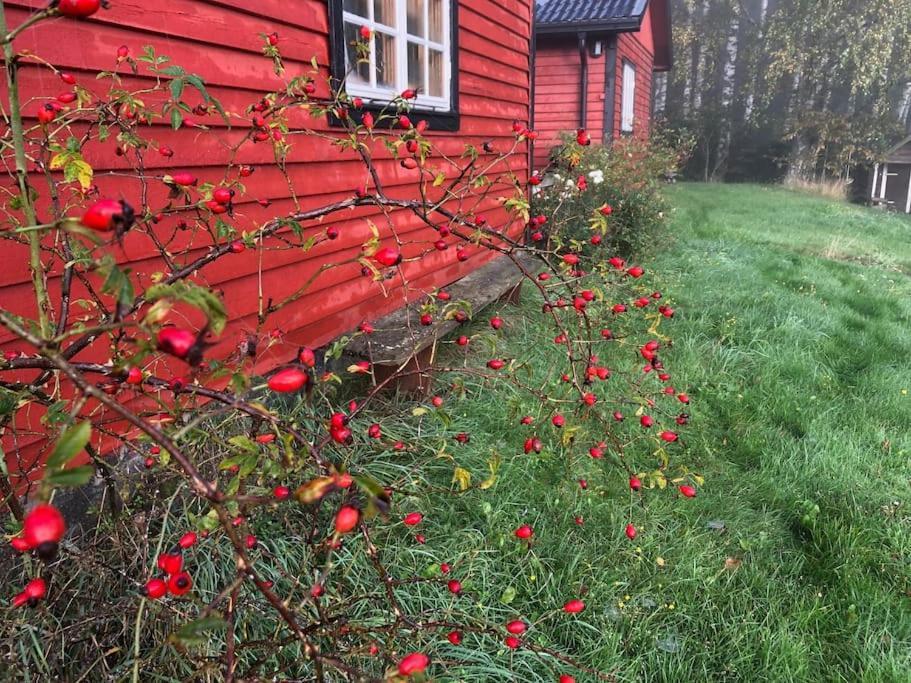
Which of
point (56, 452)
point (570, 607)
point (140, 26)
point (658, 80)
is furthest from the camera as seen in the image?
point (658, 80)

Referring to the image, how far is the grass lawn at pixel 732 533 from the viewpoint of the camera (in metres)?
2.10

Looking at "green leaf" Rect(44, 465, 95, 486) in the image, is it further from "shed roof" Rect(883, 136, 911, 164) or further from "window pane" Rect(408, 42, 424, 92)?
"shed roof" Rect(883, 136, 911, 164)

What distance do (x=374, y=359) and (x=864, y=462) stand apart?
2381 millimetres

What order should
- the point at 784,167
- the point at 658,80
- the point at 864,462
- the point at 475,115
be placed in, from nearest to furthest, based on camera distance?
the point at 864,462, the point at 475,115, the point at 784,167, the point at 658,80

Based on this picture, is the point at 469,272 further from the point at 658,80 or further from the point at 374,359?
the point at 658,80

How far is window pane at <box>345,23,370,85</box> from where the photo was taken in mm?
3465

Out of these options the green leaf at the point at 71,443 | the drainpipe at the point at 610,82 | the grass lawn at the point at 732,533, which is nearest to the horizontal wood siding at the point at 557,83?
the drainpipe at the point at 610,82

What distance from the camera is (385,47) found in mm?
3902

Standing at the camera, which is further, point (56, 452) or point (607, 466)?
point (607, 466)

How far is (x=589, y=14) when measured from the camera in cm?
1047

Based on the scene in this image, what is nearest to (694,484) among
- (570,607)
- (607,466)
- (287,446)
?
(607,466)

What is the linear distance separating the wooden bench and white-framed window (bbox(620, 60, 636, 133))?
8714mm

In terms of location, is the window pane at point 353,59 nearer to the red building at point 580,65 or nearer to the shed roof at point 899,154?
the red building at point 580,65

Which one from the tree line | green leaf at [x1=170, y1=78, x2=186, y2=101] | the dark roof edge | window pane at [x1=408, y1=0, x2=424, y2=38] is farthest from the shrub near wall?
the tree line
